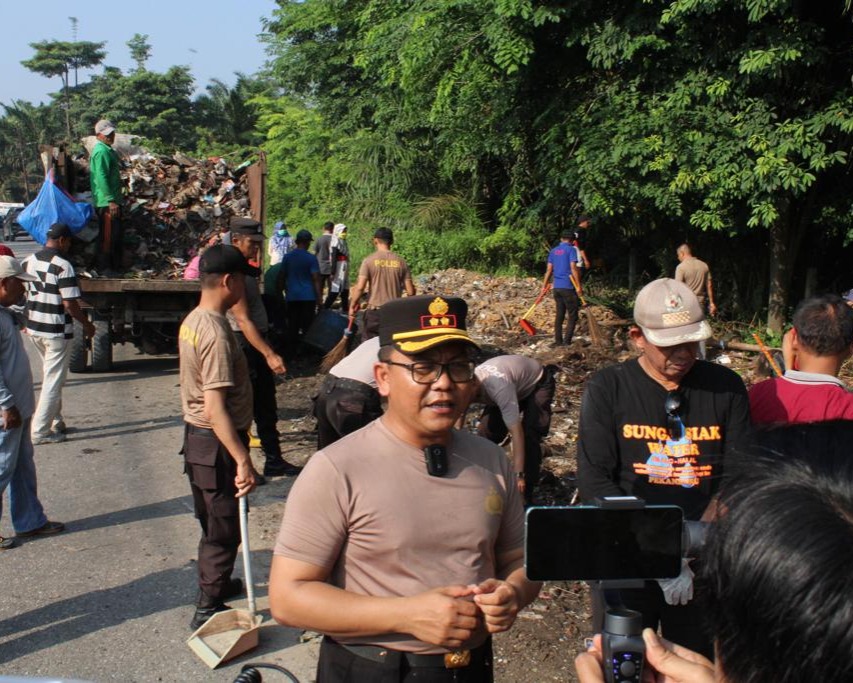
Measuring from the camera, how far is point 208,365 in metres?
4.20

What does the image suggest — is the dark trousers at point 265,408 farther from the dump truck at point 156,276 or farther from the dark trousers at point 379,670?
the dark trousers at point 379,670

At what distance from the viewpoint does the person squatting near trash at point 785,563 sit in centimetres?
103

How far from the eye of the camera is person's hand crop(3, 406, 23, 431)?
5.07 m

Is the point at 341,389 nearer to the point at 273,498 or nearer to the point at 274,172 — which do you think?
the point at 273,498

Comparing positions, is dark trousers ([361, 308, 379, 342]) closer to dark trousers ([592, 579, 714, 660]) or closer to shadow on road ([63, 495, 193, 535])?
shadow on road ([63, 495, 193, 535])

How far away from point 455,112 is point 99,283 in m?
7.90

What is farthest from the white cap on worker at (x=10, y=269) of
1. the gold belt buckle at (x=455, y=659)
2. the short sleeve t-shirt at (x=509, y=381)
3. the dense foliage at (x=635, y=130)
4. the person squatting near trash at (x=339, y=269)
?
the person squatting near trash at (x=339, y=269)

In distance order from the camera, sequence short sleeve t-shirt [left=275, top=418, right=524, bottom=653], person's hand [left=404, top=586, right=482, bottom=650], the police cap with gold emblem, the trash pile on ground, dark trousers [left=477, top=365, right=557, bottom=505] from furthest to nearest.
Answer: the trash pile on ground < dark trousers [left=477, top=365, right=557, bottom=505] < the police cap with gold emblem < short sleeve t-shirt [left=275, top=418, right=524, bottom=653] < person's hand [left=404, top=586, right=482, bottom=650]

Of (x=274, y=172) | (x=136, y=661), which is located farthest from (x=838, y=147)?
(x=274, y=172)

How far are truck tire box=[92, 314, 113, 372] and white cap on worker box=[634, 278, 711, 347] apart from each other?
8.97 meters

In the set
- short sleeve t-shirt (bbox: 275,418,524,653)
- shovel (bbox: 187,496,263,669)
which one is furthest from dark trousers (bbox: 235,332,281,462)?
short sleeve t-shirt (bbox: 275,418,524,653)

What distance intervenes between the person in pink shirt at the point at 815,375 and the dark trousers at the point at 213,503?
2.55 m

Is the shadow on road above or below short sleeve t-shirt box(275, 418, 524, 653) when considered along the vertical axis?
below

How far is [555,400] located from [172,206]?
266 inches
